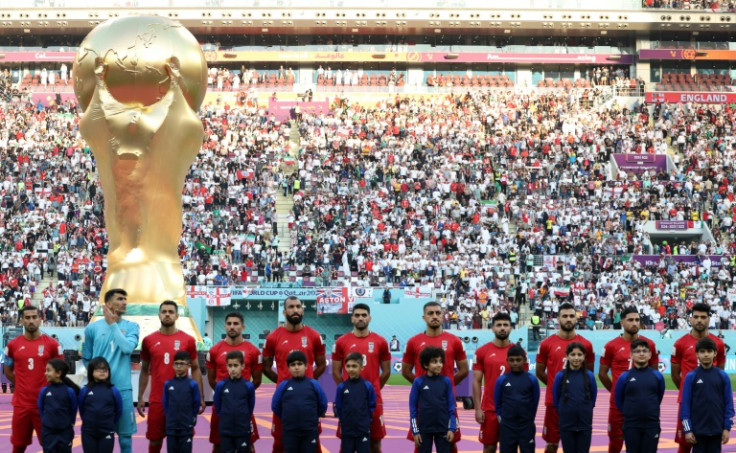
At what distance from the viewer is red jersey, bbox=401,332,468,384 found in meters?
12.2

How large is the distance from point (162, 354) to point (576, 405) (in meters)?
4.13

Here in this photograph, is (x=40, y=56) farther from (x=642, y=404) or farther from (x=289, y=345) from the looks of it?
(x=642, y=404)

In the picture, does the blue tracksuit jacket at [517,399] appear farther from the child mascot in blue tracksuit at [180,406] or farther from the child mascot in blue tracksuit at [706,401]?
the child mascot in blue tracksuit at [180,406]

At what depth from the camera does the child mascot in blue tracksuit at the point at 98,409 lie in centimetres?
1091

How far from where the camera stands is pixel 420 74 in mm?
55188

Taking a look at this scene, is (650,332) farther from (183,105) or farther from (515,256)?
(183,105)

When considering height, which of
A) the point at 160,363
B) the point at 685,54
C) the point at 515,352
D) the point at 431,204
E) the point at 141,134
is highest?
the point at 685,54

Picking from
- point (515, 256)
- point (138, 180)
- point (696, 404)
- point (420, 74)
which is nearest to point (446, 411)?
point (696, 404)

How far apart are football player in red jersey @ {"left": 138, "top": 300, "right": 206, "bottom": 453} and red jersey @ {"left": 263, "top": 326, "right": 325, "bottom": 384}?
815mm

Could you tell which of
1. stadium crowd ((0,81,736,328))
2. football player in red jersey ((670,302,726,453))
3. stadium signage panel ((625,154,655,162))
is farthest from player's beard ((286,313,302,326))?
stadium signage panel ((625,154,655,162))

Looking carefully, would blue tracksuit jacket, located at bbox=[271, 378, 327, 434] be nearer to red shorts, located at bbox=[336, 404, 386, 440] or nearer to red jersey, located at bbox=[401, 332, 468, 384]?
red shorts, located at bbox=[336, 404, 386, 440]

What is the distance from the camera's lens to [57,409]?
1091 centimetres

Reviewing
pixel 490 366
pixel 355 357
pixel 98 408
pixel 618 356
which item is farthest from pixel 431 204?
pixel 98 408

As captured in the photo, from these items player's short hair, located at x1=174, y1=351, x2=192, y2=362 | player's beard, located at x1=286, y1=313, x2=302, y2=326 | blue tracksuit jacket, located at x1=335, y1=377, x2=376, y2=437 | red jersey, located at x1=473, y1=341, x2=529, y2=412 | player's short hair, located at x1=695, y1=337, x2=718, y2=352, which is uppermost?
player's beard, located at x1=286, y1=313, x2=302, y2=326
